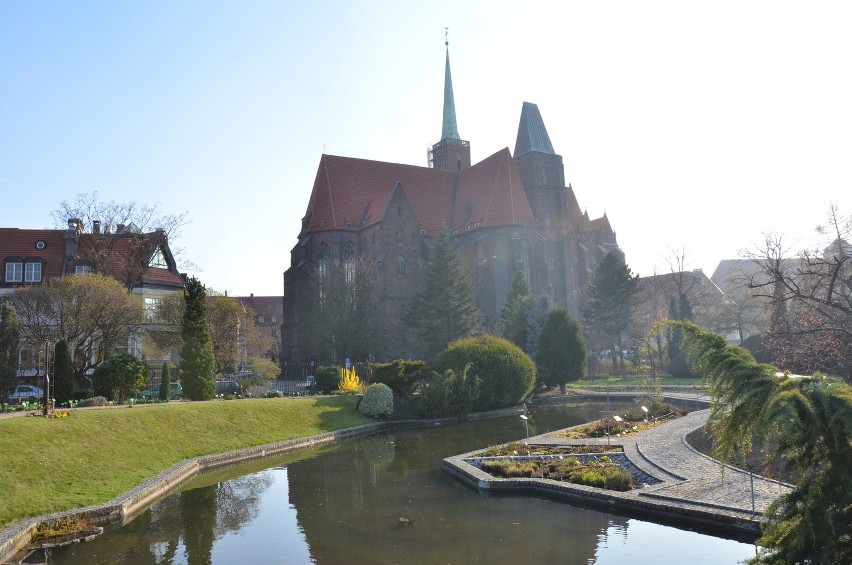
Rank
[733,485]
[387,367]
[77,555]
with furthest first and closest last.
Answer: [387,367], [733,485], [77,555]

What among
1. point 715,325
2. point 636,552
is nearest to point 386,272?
point 715,325

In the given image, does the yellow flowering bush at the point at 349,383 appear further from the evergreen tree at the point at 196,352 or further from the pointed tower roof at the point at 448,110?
the pointed tower roof at the point at 448,110

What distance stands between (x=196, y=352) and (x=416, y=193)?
134 ft

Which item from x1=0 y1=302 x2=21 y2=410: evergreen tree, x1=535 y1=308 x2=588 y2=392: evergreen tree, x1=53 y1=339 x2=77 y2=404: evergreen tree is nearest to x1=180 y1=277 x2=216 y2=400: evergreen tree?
x1=53 y1=339 x2=77 y2=404: evergreen tree

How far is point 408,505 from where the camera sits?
1381cm

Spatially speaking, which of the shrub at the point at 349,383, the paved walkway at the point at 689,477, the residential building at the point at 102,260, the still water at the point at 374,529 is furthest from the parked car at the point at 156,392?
the paved walkway at the point at 689,477

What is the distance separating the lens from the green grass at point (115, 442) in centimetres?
1345

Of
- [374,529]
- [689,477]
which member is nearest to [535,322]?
[689,477]

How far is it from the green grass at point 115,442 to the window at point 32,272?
2563 cm

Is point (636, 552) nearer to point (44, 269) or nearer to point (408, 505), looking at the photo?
point (408, 505)

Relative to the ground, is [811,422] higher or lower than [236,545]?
higher

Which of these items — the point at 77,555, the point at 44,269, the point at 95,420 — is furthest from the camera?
the point at 44,269

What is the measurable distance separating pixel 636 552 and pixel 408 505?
17.1 feet

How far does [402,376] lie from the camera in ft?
106
